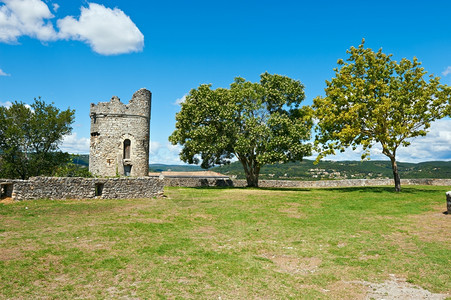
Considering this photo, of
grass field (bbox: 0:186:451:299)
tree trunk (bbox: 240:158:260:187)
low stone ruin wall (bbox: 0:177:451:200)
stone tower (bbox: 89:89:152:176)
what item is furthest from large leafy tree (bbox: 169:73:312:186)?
grass field (bbox: 0:186:451:299)

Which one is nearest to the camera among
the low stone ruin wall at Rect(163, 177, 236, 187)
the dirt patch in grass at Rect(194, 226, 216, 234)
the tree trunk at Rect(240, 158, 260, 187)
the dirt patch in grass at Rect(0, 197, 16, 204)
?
the dirt patch in grass at Rect(194, 226, 216, 234)

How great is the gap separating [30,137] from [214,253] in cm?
2440

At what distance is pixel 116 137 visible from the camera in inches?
1185

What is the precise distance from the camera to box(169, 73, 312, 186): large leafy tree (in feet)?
101

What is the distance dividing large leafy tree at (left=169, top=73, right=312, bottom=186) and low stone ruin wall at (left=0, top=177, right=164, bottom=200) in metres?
9.35

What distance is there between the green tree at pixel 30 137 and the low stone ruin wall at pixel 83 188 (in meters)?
9.27

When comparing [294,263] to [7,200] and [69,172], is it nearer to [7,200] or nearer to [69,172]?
[7,200]

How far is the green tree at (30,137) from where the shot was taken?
26.5 meters

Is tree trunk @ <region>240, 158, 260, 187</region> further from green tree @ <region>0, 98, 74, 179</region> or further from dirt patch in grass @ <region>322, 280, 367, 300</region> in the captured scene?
dirt patch in grass @ <region>322, 280, 367, 300</region>

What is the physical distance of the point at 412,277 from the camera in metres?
7.49

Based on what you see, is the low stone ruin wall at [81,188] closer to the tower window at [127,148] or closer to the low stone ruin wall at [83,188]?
the low stone ruin wall at [83,188]

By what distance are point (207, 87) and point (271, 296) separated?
28821 mm

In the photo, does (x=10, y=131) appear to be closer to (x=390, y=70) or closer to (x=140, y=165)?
(x=140, y=165)

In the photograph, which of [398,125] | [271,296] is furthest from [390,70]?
[271,296]
